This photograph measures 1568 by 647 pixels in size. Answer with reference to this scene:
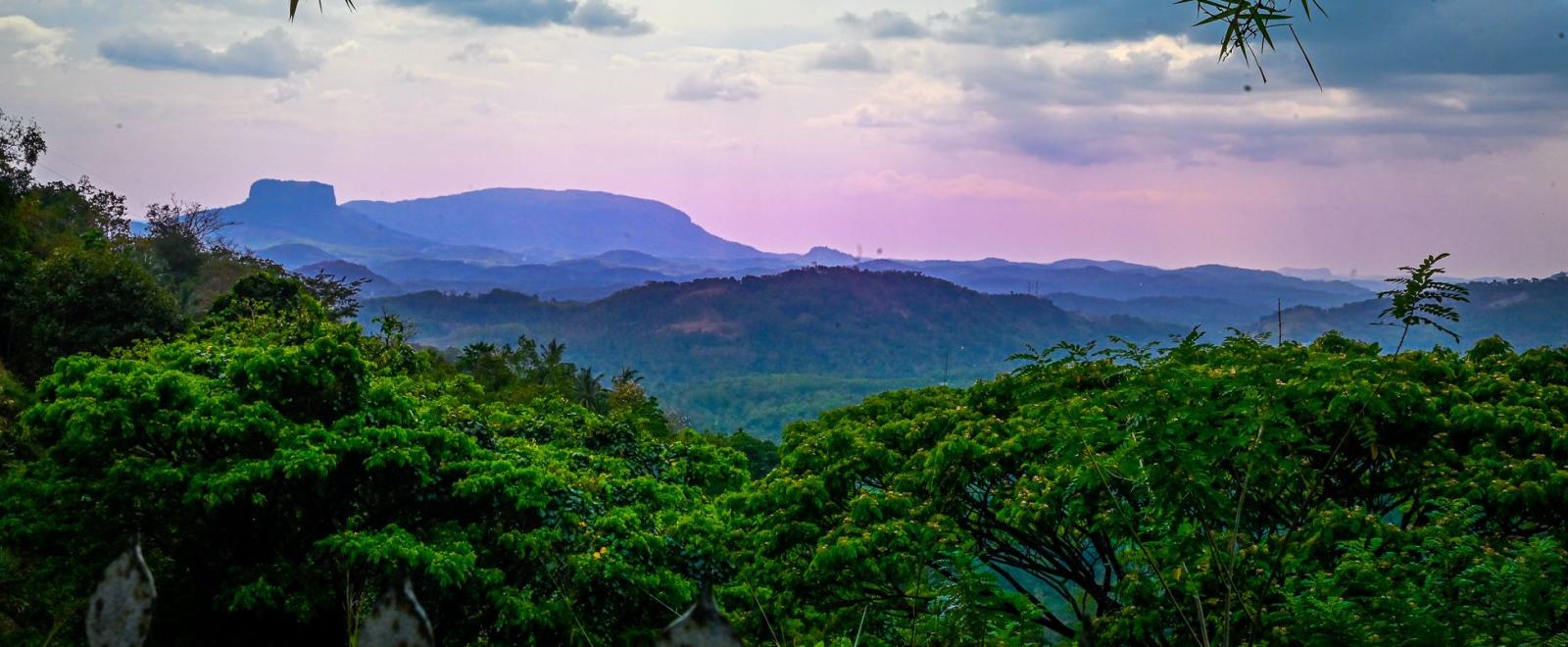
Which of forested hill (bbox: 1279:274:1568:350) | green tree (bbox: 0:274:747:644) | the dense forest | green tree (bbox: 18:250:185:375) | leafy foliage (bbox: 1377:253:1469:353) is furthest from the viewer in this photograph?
forested hill (bbox: 1279:274:1568:350)

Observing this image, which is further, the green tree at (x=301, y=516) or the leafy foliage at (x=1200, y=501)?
the green tree at (x=301, y=516)

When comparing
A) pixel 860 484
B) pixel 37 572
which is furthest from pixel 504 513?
pixel 37 572

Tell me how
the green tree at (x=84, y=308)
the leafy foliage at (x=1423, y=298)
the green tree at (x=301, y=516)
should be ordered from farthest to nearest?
the green tree at (x=84, y=308) → the green tree at (x=301, y=516) → the leafy foliage at (x=1423, y=298)

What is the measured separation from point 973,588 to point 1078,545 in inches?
240

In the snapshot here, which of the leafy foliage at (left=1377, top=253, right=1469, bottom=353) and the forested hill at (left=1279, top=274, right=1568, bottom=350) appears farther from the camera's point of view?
the forested hill at (left=1279, top=274, right=1568, bottom=350)

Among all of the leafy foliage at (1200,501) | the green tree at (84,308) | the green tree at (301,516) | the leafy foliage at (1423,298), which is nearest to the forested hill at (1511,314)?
the green tree at (84,308)

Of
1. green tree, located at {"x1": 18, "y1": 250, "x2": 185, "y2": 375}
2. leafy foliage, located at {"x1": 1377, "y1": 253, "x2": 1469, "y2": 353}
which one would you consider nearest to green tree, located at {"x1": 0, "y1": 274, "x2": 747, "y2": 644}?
leafy foliage, located at {"x1": 1377, "y1": 253, "x2": 1469, "y2": 353}

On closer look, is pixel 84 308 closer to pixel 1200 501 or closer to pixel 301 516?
pixel 301 516

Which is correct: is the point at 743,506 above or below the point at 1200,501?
below

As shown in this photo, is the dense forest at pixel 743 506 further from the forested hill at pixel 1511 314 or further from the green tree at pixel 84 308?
the forested hill at pixel 1511 314

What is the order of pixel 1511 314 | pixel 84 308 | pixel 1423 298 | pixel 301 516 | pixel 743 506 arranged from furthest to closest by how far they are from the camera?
pixel 1511 314 < pixel 84 308 < pixel 301 516 < pixel 743 506 < pixel 1423 298

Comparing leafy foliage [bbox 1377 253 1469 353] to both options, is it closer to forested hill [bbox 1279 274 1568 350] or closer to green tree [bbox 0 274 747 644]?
green tree [bbox 0 274 747 644]

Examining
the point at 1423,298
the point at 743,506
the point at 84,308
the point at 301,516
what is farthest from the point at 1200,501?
the point at 84,308

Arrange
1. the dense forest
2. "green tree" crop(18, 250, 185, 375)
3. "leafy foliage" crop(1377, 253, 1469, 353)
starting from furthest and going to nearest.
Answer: "green tree" crop(18, 250, 185, 375) → the dense forest → "leafy foliage" crop(1377, 253, 1469, 353)
